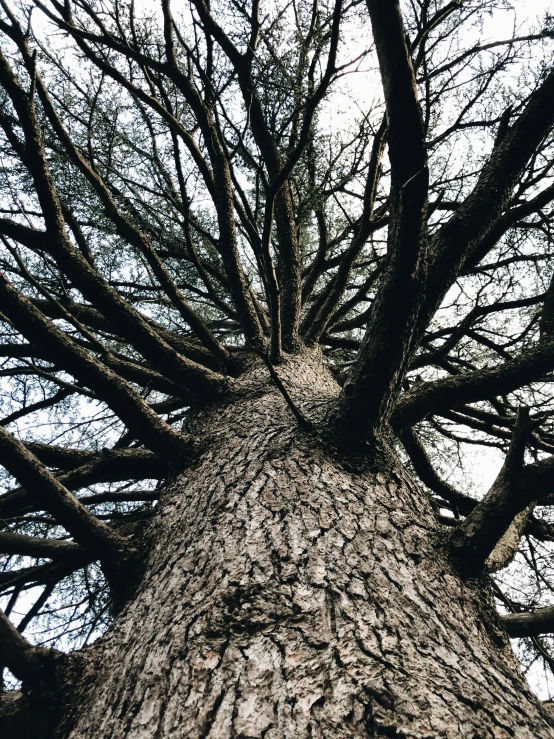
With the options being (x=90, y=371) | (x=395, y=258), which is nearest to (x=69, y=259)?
(x=90, y=371)

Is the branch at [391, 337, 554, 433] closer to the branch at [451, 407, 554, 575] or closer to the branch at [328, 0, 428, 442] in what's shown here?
the branch at [328, 0, 428, 442]

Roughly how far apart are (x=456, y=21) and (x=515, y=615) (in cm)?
331

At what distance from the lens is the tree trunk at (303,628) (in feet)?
2.20

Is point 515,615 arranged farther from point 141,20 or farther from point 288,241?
point 141,20

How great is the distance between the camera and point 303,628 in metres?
0.82

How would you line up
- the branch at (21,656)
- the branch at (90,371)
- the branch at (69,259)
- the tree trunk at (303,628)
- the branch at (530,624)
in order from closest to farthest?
the tree trunk at (303,628), the branch at (21,656), the branch at (530,624), the branch at (90,371), the branch at (69,259)

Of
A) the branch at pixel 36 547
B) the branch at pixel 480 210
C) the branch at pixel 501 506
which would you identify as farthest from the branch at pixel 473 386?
the branch at pixel 36 547

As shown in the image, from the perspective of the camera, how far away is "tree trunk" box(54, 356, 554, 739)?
2.20 feet

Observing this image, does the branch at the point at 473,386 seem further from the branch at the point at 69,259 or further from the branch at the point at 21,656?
the branch at the point at 21,656

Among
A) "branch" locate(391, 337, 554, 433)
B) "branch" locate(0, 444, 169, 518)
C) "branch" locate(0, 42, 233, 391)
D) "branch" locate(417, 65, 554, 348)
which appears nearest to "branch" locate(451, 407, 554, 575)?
"branch" locate(417, 65, 554, 348)

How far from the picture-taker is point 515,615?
4.36 feet

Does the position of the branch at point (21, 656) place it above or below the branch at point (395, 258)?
below

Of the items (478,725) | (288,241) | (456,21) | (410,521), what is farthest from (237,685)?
(456,21)

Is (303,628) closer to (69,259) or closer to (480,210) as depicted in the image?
(480,210)
